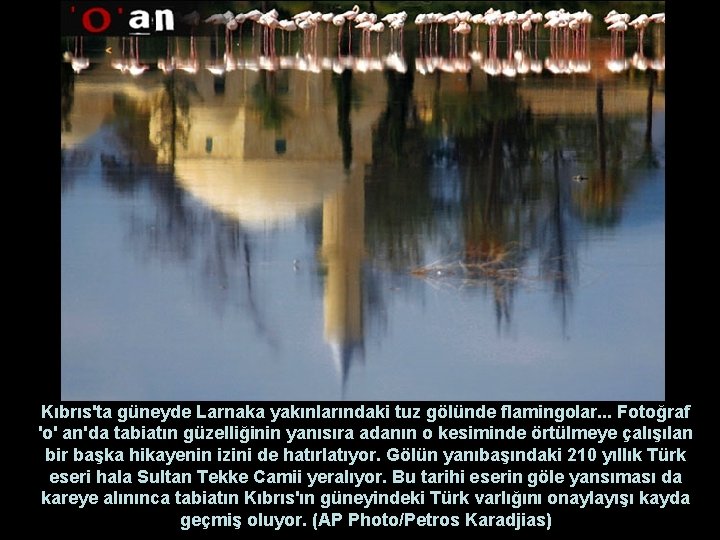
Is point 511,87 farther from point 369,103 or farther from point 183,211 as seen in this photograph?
point 183,211

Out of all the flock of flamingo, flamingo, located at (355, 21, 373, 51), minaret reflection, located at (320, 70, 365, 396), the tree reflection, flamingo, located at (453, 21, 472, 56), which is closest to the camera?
minaret reflection, located at (320, 70, 365, 396)

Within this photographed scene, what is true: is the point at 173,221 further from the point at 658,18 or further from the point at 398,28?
the point at 658,18

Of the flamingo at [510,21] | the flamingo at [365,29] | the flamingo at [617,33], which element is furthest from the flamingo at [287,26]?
the flamingo at [617,33]

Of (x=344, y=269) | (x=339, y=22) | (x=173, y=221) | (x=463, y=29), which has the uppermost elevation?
(x=339, y=22)

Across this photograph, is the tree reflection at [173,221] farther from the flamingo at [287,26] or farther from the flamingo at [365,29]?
the flamingo at [365,29]

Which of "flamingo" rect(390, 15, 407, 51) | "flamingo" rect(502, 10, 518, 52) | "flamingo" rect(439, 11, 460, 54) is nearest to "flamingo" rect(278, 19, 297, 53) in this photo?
"flamingo" rect(390, 15, 407, 51)

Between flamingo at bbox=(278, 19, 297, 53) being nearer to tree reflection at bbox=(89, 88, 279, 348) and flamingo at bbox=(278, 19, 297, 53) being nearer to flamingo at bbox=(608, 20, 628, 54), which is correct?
tree reflection at bbox=(89, 88, 279, 348)

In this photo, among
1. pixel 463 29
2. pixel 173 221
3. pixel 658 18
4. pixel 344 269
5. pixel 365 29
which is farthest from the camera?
pixel 658 18

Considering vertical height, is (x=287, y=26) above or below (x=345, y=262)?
above

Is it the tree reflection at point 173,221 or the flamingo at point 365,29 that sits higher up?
the flamingo at point 365,29

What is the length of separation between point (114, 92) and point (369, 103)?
1.23 meters

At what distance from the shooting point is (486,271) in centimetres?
571

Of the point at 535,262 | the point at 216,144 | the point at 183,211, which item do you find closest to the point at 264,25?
the point at 216,144

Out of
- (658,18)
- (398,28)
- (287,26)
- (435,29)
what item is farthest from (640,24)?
(287,26)
